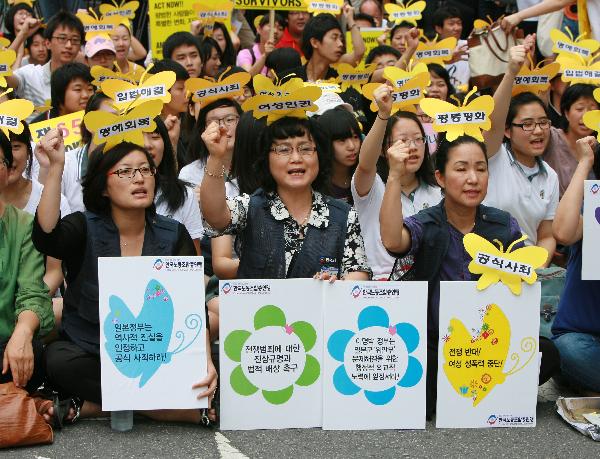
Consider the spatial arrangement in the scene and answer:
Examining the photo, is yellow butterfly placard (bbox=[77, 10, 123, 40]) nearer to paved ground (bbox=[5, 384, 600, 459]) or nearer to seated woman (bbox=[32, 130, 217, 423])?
seated woman (bbox=[32, 130, 217, 423])

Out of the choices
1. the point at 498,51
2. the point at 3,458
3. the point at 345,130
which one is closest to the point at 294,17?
the point at 498,51

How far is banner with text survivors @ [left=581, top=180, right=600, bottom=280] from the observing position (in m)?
5.00

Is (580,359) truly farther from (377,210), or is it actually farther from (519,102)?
(519,102)

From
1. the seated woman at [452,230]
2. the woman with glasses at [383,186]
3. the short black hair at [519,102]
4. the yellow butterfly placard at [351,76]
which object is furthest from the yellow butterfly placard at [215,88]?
the seated woman at [452,230]

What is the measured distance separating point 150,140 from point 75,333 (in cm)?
139

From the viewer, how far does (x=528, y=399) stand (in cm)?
483

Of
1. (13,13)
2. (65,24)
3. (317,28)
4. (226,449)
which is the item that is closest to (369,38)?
(317,28)

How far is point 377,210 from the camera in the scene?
19.2 feet

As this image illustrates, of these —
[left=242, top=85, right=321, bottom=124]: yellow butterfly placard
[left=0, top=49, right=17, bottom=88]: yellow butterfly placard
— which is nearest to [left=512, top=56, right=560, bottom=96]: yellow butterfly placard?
[left=242, top=85, right=321, bottom=124]: yellow butterfly placard

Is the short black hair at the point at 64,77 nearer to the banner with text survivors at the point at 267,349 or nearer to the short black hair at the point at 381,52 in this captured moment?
the short black hair at the point at 381,52

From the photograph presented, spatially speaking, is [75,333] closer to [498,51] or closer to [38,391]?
[38,391]

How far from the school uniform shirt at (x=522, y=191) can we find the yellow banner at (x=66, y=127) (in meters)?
2.69

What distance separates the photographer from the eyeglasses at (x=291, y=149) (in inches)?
203

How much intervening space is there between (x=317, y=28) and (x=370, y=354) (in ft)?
15.8
